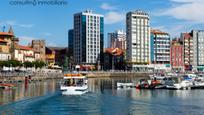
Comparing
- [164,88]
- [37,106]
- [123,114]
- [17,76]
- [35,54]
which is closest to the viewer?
[123,114]

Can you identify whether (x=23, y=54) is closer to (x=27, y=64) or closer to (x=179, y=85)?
(x=27, y=64)

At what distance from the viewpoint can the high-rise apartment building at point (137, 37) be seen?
19438 centimetres

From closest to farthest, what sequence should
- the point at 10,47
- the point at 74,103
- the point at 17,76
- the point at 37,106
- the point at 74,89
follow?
the point at 37,106 < the point at 74,103 < the point at 74,89 < the point at 17,76 < the point at 10,47

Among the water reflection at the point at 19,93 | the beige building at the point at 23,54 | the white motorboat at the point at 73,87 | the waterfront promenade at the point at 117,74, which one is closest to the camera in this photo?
the water reflection at the point at 19,93

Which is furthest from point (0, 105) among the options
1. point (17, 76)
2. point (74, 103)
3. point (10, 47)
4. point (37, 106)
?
point (10, 47)

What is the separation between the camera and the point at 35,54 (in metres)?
189

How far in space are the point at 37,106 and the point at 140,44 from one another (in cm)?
14631

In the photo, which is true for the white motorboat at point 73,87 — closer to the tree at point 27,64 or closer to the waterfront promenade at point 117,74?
the tree at point 27,64

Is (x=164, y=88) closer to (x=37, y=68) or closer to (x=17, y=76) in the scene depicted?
(x=17, y=76)

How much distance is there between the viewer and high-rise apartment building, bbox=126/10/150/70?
194 meters

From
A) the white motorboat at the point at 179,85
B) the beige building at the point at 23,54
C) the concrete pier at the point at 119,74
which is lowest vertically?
the white motorboat at the point at 179,85

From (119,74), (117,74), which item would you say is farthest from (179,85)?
(119,74)

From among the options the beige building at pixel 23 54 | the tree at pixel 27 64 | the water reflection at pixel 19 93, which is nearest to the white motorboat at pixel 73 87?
the water reflection at pixel 19 93

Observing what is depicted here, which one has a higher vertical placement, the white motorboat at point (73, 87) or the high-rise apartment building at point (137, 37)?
the high-rise apartment building at point (137, 37)
